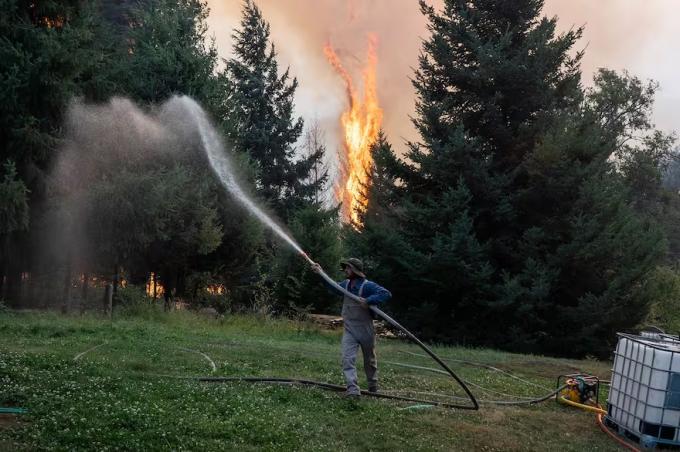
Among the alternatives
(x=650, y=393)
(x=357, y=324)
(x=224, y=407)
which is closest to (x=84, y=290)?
(x=357, y=324)

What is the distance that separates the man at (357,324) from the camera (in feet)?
29.6

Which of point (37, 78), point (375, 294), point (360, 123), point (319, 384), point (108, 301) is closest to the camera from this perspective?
point (375, 294)

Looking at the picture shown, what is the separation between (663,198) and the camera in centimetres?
4409

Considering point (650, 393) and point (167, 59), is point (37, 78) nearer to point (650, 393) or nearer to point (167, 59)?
point (167, 59)

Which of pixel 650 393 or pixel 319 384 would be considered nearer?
pixel 650 393

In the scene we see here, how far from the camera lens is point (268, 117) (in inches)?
1583

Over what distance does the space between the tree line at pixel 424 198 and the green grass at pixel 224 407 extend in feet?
26.2

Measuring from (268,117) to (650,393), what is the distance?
113 ft

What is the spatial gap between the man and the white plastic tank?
3.63 meters

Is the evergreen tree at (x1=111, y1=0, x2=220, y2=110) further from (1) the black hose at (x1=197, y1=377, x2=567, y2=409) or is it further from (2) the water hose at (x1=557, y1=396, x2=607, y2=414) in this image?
(2) the water hose at (x1=557, y1=396, x2=607, y2=414)

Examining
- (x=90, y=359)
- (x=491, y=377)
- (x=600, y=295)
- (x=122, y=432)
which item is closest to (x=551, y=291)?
(x=600, y=295)

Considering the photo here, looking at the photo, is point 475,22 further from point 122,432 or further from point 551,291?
point 122,432

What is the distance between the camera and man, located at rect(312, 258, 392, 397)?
901cm

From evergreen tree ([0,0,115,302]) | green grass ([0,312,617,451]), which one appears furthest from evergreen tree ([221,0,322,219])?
green grass ([0,312,617,451])
